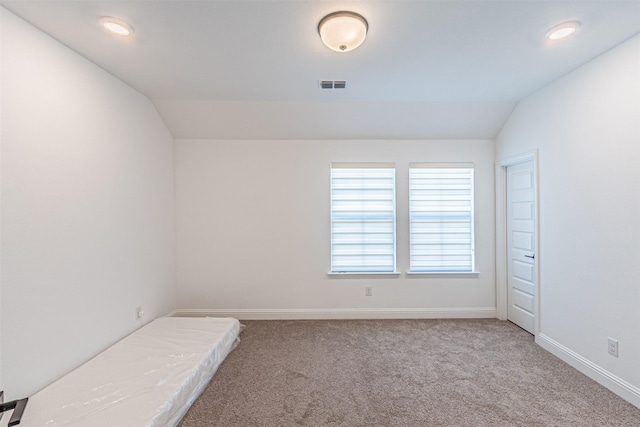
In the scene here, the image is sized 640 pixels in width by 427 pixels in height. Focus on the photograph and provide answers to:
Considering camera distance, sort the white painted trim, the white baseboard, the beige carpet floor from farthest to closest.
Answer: the white painted trim < the white baseboard < the beige carpet floor

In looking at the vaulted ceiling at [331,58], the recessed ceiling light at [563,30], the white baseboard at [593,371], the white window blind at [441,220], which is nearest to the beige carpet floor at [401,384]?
the white baseboard at [593,371]

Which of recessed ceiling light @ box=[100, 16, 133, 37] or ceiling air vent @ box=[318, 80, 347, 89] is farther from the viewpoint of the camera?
ceiling air vent @ box=[318, 80, 347, 89]

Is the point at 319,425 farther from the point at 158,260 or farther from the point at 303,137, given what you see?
the point at 303,137

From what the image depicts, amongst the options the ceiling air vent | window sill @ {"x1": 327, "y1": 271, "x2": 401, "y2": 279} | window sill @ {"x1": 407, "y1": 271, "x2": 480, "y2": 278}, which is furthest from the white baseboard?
the ceiling air vent

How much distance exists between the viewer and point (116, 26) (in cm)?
175

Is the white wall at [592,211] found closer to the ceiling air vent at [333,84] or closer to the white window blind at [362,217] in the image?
the white window blind at [362,217]

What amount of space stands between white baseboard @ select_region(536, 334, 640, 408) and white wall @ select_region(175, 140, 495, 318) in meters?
0.85

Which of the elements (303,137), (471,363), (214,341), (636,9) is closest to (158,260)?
(214,341)

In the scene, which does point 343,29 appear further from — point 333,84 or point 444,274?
point 444,274

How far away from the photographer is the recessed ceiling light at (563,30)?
1735 millimetres

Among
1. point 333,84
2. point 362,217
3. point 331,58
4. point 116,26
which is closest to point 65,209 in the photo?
point 116,26

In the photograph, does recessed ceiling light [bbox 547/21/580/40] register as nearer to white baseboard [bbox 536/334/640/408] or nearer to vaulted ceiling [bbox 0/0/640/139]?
vaulted ceiling [bbox 0/0/640/139]

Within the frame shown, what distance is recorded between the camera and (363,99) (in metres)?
2.91

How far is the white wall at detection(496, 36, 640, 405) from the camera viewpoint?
1923 millimetres
